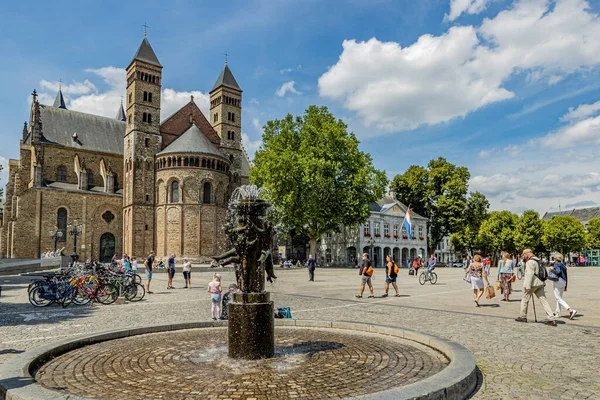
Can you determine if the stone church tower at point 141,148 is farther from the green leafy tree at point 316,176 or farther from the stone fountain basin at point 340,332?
the stone fountain basin at point 340,332

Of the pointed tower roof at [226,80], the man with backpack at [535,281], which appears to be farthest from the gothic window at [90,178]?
the man with backpack at [535,281]

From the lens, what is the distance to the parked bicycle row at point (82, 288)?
48.1 feet

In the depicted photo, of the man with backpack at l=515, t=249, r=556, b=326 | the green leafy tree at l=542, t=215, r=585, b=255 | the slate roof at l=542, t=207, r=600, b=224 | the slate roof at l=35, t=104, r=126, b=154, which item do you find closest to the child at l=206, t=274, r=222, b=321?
the man with backpack at l=515, t=249, r=556, b=326

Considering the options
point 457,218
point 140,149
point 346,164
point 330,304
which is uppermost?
point 140,149

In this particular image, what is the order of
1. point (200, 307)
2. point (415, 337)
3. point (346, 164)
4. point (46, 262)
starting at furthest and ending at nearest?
point (346, 164) < point (46, 262) < point (200, 307) < point (415, 337)

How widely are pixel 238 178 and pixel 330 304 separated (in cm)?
4315

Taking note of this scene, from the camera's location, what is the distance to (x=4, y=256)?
160 feet

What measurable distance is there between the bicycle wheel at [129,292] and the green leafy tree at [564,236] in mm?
71294

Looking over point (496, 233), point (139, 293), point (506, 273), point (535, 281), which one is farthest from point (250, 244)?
point (496, 233)

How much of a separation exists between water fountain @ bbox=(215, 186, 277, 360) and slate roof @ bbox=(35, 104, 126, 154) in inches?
2182

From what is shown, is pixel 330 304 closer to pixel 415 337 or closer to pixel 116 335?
pixel 415 337

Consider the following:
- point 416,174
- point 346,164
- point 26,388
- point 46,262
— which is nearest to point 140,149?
point 46,262

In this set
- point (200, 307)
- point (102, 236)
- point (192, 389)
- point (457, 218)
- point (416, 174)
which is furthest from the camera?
point (416, 174)

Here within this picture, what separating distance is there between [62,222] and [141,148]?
42.7 feet
